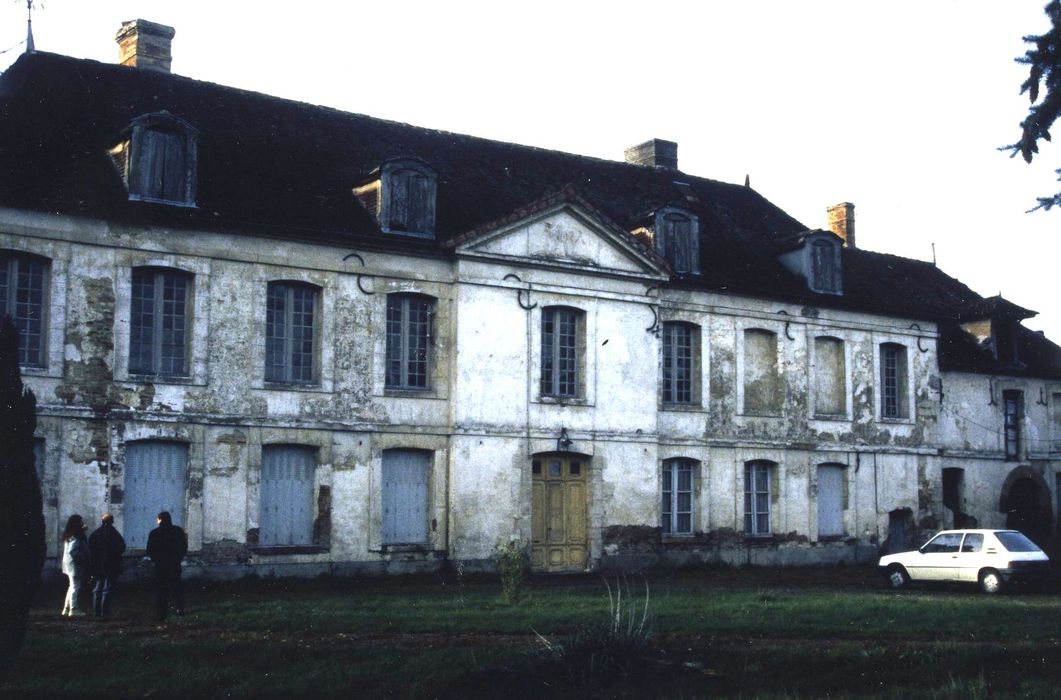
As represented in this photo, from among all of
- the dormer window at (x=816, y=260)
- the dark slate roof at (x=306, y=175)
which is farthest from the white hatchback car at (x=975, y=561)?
the dormer window at (x=816, y=260)

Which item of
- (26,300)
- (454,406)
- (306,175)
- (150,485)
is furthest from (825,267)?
(26,300)

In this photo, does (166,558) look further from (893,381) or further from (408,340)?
(893,381)

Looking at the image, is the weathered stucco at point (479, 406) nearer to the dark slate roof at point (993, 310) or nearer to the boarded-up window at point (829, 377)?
the boarded-up window at point (829, 377)

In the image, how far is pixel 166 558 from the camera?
16109 mm

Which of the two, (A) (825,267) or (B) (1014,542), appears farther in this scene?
(A) (825,267)

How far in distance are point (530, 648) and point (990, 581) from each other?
42.8 ft

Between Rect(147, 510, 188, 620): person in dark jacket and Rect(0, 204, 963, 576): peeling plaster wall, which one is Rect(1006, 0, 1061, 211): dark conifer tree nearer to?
Rect(147, 510, 188, 620): person in dark jacket

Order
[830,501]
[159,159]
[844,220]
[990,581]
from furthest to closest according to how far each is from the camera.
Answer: [844,220] → [830,501] → [990,581] → [159,159]

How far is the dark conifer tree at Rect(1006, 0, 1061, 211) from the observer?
8523 millimetres

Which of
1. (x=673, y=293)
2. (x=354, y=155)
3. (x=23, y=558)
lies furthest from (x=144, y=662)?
(x=673, y=293)

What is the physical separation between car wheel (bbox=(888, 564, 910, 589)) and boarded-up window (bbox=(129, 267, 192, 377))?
1467 cm

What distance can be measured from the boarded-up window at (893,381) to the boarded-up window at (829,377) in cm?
154

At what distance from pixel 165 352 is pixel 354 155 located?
655cm

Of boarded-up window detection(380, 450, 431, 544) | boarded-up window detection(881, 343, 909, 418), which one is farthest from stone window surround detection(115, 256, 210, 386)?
boarded-up window detection(881, 343, 909, 418)
